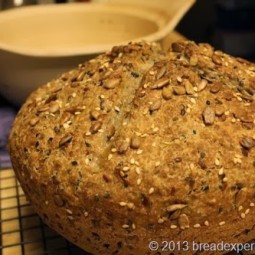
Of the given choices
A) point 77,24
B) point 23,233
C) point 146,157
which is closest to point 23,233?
point 23,233

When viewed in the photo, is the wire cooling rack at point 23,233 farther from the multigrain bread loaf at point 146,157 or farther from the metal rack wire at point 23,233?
the multigrain bread loaf at point 146,157

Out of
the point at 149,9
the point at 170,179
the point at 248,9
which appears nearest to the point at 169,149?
the point at 170,179

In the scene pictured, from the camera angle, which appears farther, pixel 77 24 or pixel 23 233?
pixel 77 24

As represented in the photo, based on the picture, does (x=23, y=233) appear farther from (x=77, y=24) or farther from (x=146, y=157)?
(x=77, y=24)

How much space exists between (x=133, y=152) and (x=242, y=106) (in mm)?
234

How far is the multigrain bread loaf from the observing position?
32.2 inches

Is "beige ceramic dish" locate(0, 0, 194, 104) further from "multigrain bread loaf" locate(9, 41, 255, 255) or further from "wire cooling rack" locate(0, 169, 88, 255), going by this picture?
"multigrain bread loaf" locate(9, 41, 255, 255)

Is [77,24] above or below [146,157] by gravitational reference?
below

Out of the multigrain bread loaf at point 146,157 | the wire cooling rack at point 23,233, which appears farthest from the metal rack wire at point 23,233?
the multigrain bread loaf at point 146,157

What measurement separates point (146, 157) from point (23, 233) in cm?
42

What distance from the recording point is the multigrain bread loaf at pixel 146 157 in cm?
82

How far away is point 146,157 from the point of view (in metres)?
0.83

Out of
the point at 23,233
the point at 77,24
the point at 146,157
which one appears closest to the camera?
the point at 146,157

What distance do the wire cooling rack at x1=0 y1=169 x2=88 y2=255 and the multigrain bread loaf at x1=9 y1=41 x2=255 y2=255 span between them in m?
0.12
